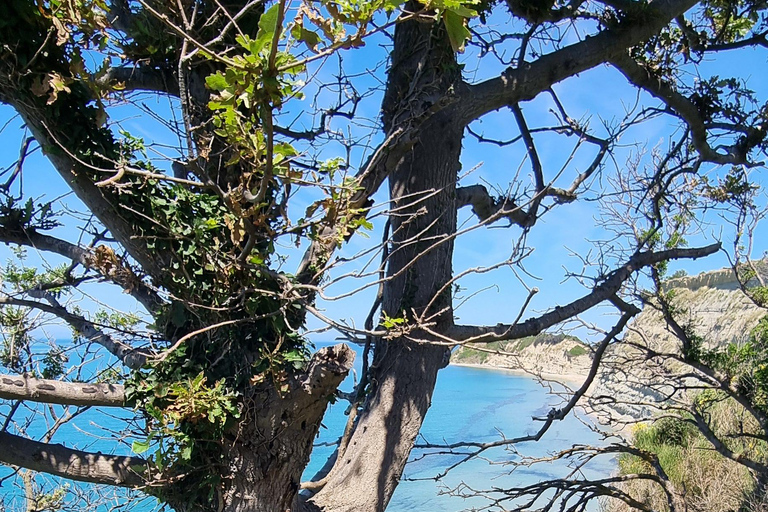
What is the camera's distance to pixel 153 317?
6.89 feet

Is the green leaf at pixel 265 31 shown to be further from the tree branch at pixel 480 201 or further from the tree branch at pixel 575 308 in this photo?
the tree branch at pixel 480 201

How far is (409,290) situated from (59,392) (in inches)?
57.3

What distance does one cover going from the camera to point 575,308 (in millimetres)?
3246

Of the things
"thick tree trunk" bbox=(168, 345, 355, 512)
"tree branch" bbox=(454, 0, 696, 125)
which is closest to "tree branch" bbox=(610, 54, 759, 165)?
"tree branch" bbox=(454, 0, 696, 125)

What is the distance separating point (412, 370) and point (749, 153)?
11.3 ft

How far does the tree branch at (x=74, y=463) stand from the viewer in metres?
2.01

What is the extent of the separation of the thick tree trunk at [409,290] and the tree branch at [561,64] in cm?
19

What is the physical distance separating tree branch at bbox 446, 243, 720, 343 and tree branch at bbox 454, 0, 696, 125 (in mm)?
1049

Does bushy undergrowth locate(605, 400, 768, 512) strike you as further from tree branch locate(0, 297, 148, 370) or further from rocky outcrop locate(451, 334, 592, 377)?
tree branch locate(0, 297, 148, 370)

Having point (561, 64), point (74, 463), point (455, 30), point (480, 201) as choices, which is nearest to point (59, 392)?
point (74, 463)

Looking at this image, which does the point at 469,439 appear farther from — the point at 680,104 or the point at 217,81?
the point at 217,81

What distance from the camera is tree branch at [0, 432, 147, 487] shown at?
79.2 inches

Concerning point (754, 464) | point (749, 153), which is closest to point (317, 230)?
point (749, 153)

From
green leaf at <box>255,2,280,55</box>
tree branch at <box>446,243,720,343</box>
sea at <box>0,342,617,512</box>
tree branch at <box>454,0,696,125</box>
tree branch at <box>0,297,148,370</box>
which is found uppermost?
sea at <box>0,342,617,512</box>
